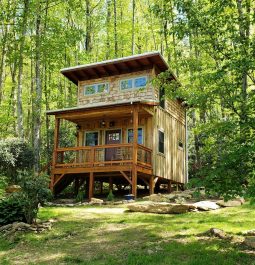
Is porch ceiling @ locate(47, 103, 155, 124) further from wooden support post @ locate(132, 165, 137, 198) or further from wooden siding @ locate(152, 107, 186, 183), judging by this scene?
wooden support post @ locate(132, 165, 137, 198)

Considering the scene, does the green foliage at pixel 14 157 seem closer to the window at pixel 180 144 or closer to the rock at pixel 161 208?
the rock at pixel 161 208

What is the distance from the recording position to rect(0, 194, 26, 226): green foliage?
981 centimetres

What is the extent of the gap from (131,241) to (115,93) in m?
11.4

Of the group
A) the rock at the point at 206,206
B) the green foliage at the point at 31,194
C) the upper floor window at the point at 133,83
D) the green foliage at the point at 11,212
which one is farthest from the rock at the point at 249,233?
the upper floor window at the point at 133,83

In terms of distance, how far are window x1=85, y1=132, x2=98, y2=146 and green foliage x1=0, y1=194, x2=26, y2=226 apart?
8.84 metres

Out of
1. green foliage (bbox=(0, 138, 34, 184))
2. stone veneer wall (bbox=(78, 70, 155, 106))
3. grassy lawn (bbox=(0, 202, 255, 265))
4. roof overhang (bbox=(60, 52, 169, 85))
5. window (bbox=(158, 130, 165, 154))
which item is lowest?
grassy lawn (bbox=(0, 202, 255, 265))

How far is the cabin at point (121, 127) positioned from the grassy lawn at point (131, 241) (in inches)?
193

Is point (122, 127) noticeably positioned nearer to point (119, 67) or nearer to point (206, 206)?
point (119, 67)

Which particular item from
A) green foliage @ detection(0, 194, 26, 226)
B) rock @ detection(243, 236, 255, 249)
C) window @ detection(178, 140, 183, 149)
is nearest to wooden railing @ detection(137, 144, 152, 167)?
window @ detection(178, 140, 183, 149)

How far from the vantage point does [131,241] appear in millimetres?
7730

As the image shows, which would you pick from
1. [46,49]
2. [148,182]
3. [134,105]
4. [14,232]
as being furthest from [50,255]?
[46,49]

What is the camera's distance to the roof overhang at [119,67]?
1691cm

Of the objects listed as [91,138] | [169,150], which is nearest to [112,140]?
[91,138]

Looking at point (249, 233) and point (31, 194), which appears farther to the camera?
point (31, 194)
